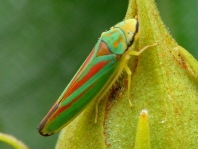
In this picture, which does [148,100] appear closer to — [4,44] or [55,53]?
[55,53]

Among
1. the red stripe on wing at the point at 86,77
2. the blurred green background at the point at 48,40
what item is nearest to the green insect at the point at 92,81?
the red stripe on wing at the point at 86,77

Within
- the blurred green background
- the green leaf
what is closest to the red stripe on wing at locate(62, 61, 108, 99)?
the green leaf

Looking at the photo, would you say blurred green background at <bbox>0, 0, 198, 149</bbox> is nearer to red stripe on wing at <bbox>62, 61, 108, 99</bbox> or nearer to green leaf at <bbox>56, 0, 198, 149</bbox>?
red stripe on wing at <bbox>62, 61, 108, 99</bbox>

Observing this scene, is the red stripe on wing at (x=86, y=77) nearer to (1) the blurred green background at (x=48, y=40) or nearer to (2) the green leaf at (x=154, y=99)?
(2) the green leaf at (x=154, y=99)

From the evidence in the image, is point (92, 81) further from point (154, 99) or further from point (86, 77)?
point (154, 99)

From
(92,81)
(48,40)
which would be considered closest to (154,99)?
(92,81)

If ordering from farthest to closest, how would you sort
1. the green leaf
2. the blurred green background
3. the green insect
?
the blurred green background
the green insect
the green leaf
